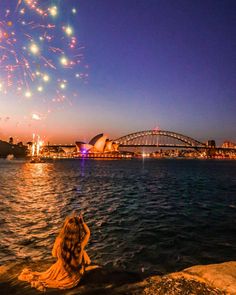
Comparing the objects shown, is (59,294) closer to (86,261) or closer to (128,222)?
(86,261)

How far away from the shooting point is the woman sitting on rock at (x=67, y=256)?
631 cm

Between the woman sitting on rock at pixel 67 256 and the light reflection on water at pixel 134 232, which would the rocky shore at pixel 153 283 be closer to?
the woman sitting on rock at pixel 67 256

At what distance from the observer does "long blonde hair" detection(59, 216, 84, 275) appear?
630 centimetres

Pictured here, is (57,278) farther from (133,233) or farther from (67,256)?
(133,233)

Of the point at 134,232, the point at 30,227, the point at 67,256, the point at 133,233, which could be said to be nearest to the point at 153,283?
the point at 67,256

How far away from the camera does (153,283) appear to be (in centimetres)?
657

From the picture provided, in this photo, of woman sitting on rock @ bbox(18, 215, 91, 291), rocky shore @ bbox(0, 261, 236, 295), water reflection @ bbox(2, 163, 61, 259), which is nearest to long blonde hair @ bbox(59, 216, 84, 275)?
woman sitting on rock @ bbox(18, 215, 91, 291)

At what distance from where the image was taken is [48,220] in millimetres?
16578

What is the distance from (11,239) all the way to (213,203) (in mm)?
18141

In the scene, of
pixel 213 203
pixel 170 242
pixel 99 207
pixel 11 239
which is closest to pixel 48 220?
pixel 11 239

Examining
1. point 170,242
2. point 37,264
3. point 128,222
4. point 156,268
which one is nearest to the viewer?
point 37,264

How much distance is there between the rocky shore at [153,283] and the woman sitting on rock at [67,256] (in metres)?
0.20

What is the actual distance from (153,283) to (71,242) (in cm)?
228

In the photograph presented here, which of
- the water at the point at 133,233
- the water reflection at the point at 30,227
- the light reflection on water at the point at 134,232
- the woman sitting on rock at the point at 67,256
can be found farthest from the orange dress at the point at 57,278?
the water reflection at the point at 30,227
